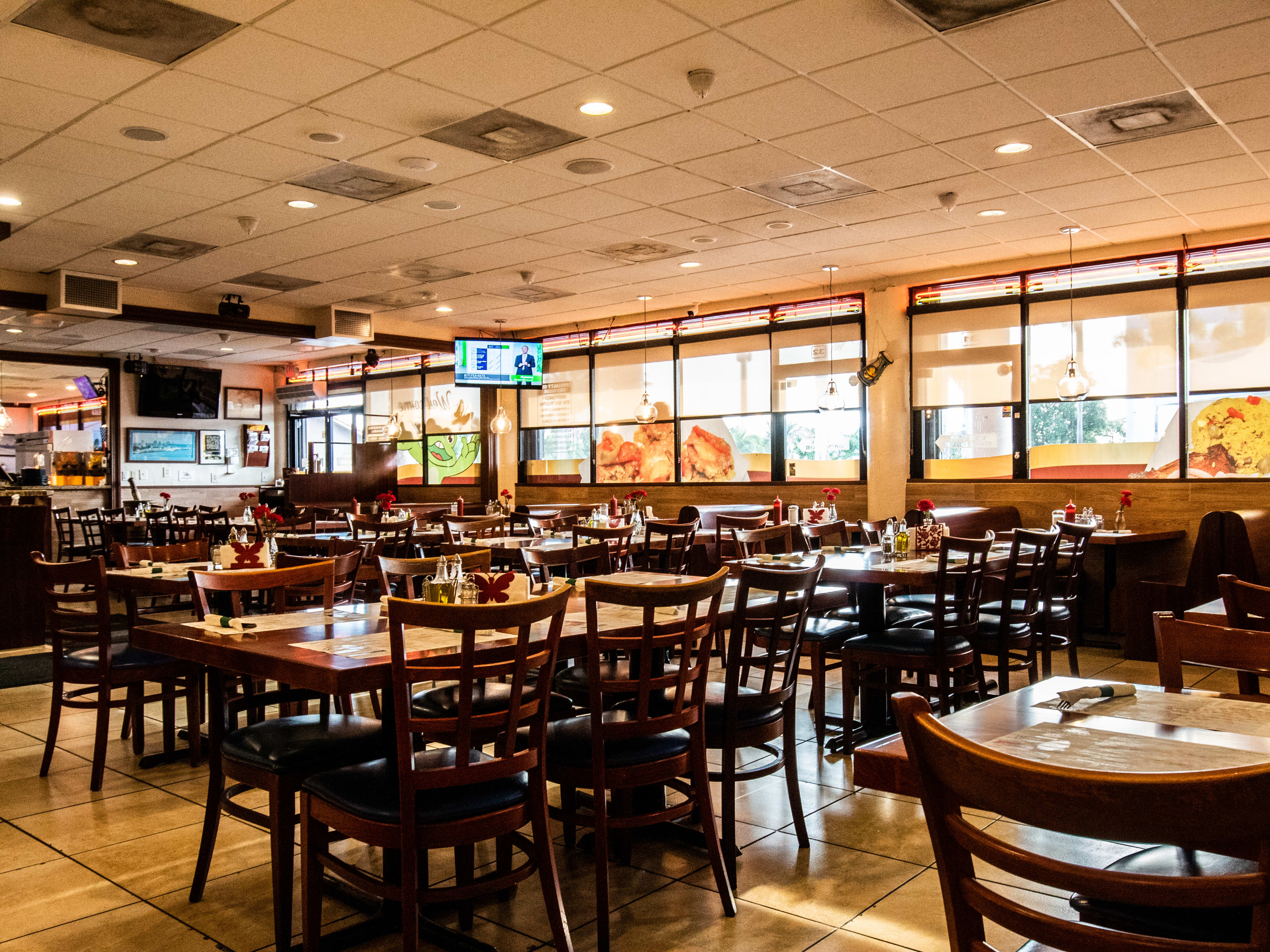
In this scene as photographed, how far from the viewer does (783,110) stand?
5.23m

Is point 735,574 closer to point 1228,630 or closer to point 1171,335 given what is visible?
point 1228,630

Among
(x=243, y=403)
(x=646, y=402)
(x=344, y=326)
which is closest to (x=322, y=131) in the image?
(x=646, y=402)

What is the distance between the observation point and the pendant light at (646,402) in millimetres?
10227

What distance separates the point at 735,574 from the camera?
5.34 meters

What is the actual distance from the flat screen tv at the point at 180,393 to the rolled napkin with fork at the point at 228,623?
44.4ft

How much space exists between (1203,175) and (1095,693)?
A: 235 inches

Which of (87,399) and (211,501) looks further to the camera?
(87,399)

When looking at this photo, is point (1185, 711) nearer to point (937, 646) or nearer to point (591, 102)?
point (937, 646)

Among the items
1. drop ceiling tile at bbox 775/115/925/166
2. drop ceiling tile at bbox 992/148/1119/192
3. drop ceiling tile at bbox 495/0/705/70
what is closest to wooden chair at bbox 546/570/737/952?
drop ceiling tile at bbox 495/0/705/70

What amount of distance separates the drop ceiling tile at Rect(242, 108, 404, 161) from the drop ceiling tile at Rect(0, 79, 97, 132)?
32.1 inches

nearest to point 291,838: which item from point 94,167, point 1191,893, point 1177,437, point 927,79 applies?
point 1191,893

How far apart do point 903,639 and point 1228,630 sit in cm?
246

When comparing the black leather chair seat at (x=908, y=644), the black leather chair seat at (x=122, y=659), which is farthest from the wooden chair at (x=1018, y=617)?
the black leather chair seat at (x=122, y=659)

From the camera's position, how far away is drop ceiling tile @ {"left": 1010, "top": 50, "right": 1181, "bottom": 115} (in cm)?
467
